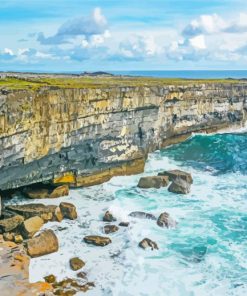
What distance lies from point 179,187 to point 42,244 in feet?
44.1

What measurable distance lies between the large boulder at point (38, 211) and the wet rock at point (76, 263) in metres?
5.68

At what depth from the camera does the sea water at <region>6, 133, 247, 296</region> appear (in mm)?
20453

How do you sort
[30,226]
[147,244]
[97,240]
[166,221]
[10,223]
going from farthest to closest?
1. [166,221]
2. [10,223]
3. [30,226]
4. [97,240]
5. [147,244]

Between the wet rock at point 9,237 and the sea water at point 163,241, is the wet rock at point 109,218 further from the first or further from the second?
the wet rock at point 9,237

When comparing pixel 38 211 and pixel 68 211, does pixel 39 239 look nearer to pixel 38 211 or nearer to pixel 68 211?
pixel 38 211

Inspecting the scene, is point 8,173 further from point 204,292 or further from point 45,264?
point 204,292

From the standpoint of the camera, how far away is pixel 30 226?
2505 centimetres

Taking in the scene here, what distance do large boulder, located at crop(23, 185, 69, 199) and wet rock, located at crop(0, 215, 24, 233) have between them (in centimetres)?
528

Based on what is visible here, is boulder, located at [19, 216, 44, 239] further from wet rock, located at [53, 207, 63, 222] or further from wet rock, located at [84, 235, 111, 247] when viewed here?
wet rock, located at [84, 235, 111, 247]

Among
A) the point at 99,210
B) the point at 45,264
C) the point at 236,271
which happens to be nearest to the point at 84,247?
the point at 45,264

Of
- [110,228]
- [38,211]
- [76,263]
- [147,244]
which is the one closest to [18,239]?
[38,211]

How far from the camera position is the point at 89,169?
117 ft

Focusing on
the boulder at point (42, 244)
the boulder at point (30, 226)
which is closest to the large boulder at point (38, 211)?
the boulder at point (30, 226)

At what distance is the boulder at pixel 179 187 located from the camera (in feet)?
109
